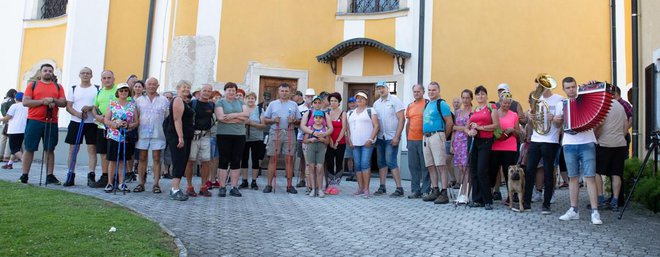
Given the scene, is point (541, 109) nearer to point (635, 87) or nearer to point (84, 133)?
point (635, 87)

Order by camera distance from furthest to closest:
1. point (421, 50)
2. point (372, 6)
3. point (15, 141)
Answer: point (372, 6) < point (421, 50) < point (15, 141)

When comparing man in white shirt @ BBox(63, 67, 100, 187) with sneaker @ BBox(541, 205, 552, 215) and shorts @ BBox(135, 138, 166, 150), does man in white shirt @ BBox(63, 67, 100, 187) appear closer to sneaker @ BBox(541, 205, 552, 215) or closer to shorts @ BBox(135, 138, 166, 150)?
shorts @ BBox(135, 138, 166, 150)

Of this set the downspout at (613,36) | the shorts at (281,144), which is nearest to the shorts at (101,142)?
the shorts at (281,144)

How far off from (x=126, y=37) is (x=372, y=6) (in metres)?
6.83

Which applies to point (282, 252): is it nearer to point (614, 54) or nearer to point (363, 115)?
point (363, 115)

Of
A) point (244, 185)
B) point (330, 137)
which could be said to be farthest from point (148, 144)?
point (330, 137)

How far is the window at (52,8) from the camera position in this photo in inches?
608

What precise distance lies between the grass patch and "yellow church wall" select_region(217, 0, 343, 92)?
7.63 meters

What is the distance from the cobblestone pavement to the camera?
15.1 ft

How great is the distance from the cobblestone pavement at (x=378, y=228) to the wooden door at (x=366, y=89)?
20.0 feet

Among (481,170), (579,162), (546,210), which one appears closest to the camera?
(579,162)

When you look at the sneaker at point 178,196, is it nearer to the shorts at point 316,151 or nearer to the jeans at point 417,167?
the shorts at point 316,151

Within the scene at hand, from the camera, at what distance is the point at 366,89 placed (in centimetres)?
1387

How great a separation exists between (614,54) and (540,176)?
5386mm
